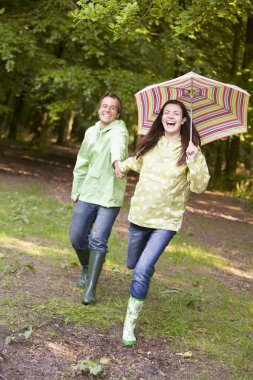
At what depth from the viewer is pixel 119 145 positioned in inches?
200

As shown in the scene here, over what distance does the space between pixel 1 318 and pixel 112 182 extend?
163cm

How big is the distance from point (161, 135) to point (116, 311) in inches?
70.2

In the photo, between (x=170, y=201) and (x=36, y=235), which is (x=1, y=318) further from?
(x=36, y=235)

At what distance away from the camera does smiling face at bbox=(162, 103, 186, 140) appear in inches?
176

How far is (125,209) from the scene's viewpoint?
11703mm

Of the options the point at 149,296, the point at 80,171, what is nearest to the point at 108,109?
the point at 80,171

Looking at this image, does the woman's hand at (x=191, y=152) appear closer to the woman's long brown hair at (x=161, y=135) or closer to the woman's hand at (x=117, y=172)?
the woman's long brown hair at (x=161, y=135)

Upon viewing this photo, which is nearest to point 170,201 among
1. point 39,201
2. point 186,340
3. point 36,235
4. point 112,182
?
point 112,182

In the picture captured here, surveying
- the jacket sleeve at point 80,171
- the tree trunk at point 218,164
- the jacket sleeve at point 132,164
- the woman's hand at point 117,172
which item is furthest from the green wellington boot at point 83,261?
the tree trunk at point 218,164

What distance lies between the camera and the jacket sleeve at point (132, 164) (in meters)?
4.69

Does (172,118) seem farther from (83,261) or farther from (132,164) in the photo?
(83,261)

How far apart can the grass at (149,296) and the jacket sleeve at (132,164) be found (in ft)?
4.58

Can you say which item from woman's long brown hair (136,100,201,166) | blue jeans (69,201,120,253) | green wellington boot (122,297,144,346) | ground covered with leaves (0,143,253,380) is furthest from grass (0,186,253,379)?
woman's long brown hair (136,100,201,166)

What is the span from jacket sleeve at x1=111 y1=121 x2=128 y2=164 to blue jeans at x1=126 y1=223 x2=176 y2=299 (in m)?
0.77
